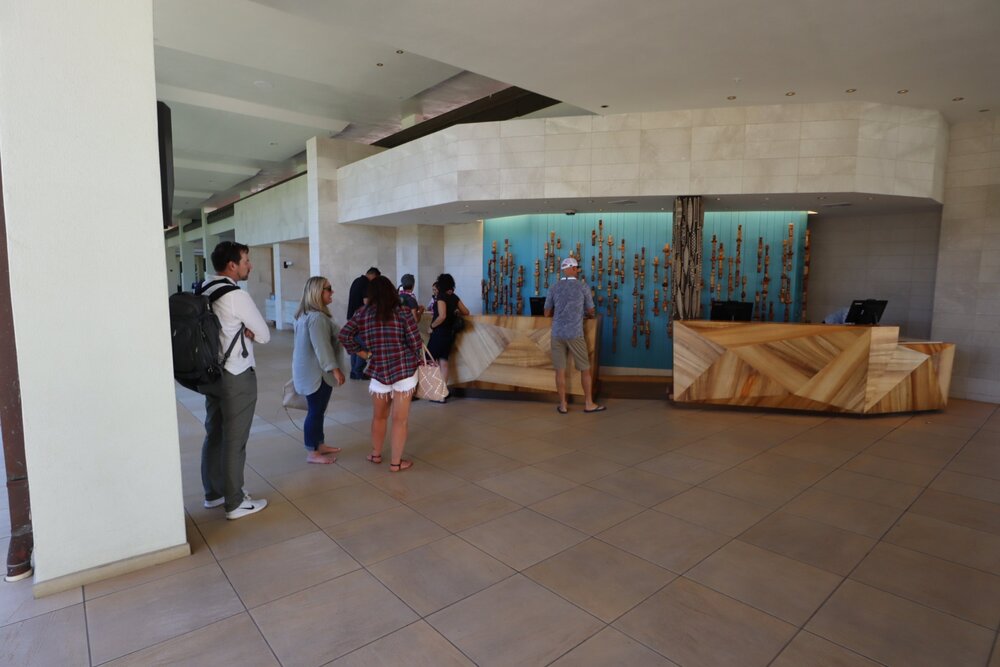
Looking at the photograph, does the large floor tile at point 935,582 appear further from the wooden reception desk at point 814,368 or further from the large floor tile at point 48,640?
the large floor tile at point 48,640

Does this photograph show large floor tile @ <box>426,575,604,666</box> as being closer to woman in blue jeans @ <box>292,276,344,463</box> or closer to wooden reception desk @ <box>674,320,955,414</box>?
woman in blue jeans @ <box>292,276,344,463</box>

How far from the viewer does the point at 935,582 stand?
8.95ft

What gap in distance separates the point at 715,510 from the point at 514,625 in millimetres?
1811

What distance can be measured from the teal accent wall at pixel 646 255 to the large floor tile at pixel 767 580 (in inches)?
226

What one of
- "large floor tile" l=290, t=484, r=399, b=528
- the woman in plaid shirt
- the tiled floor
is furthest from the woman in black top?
"large floor tile" l=290, t=484, r=399, b=528

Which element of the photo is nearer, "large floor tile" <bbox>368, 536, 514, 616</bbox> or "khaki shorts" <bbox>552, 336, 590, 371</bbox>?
"large floor tile" <bbox>368, 536, 514, 616</bbox>

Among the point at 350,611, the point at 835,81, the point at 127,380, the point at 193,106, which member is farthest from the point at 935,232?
the point at 193,106

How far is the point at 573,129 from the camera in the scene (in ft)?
22.9

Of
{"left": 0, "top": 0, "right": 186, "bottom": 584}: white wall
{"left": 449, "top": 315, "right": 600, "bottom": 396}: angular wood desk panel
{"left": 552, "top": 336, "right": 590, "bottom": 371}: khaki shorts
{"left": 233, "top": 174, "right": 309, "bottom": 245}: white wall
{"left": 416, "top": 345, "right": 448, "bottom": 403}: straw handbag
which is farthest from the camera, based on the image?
{"left": 233, "top": 174, "right": 309, "bottom": 245}: white wall

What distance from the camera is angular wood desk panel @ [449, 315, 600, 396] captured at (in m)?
6.59

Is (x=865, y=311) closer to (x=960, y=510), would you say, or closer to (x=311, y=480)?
(x=960, y=510)

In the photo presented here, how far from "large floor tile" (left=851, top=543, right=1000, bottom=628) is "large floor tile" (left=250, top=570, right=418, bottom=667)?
7.88 feet

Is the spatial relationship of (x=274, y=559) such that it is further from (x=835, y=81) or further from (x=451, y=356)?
(x=835, y=81)

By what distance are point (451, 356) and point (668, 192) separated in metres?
3.51
